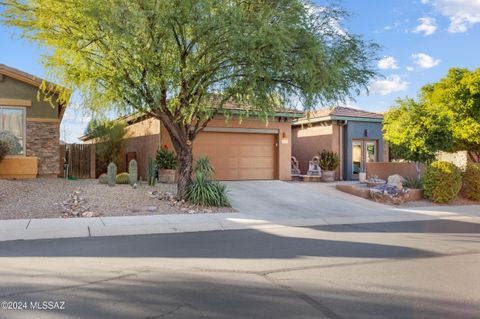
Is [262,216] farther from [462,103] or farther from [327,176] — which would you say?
[462,103]

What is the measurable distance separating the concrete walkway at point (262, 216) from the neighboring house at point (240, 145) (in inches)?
63.6

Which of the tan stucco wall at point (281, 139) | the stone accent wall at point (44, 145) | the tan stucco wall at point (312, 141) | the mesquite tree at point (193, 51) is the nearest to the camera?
the mesquite tree at point (193, 51)

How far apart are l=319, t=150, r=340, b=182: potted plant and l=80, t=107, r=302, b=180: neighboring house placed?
2147 mm

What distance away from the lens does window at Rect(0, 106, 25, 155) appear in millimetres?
16703

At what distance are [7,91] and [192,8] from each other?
10.6m

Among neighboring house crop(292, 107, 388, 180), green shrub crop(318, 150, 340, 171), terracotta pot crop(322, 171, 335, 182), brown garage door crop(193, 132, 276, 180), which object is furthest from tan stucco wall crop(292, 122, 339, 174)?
brown garage door crop(193, 132, 276, 180)

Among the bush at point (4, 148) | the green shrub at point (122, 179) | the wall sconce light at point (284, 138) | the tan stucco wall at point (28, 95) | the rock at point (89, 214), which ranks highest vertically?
the tan stucco wall at point (28, 95)

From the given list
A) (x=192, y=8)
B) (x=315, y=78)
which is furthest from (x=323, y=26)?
(x=192, y=8)

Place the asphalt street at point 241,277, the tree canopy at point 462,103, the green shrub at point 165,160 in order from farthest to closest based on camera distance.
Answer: the tree canopy at point 462,103, the green shrub at point 165,160, the asphalt street at point 241,277

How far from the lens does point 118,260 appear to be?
22.0ft

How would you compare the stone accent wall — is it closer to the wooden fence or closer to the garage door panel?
the wooden fence

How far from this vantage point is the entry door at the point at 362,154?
77.4ft

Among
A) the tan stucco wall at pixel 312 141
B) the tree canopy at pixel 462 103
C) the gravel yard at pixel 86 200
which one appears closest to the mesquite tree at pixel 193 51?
the gravel yard at pixel 86 200

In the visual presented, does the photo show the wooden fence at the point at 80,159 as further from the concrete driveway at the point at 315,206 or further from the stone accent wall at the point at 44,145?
the concrete driveway at the point at 315,206
